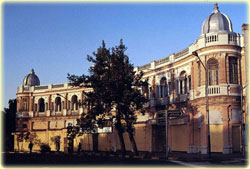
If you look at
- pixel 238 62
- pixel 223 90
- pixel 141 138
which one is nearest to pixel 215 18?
pixel 238 62

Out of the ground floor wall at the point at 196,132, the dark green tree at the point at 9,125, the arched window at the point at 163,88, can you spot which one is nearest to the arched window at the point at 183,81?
the ground floor wall at the point at 196,132

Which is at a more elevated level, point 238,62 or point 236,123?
point 238,62

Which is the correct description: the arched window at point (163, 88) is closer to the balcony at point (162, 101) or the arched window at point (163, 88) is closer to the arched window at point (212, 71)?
the balcony at point (162, 101)

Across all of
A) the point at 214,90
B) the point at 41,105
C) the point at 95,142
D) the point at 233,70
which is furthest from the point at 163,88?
the point at 41,105

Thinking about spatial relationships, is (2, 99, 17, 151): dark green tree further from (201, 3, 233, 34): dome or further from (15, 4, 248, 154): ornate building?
(201, 3, 233, 34): dome

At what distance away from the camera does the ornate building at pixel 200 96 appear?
1401 inches

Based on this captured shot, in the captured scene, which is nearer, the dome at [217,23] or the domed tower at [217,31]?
the domed tower at [217,31]

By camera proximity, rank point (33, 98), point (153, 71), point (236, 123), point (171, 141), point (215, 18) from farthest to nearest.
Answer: point (33, 98) → point (153, 71) → point (171, 141) → point (215, 18) → point (236, 123)

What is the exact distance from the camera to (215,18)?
38125 mm

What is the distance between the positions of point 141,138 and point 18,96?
31308 mm

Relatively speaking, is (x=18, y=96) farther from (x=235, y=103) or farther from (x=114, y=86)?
(x=235, y=103)

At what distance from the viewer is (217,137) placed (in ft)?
117

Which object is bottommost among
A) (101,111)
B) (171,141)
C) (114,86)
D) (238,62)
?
(171,141)

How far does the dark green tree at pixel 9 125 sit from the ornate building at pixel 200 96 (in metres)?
24.6
